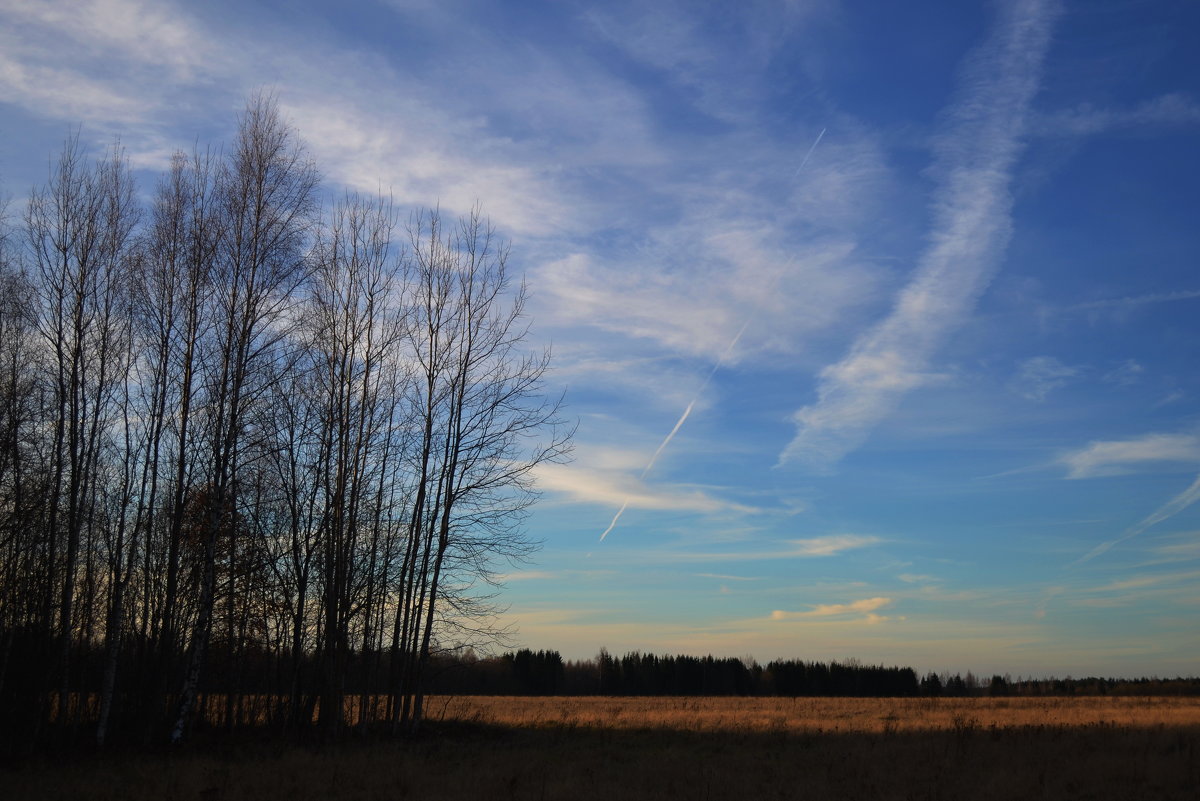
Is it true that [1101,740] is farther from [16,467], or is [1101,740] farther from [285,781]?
[16,467]

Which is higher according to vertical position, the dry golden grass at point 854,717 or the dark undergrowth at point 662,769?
the dark undergrowth at point 662,769

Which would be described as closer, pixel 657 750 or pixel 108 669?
pixel 108 669

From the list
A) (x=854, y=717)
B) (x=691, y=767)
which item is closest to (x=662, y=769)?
(x=691, y=767)

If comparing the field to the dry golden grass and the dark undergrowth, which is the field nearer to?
the dark undergrowth

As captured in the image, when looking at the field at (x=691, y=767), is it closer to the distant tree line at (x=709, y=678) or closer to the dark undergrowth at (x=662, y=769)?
the dark undergrowth at (x=662, y=769)

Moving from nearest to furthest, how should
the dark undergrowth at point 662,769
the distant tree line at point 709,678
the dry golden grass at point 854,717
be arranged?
1. the dark undergrowth at point 662,769
2. the dry golden grass at point 854,717
3. the distant tree line at point 709,678

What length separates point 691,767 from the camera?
677 inches

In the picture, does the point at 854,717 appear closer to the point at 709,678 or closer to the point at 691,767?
the point at 691,767

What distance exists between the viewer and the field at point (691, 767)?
13.9 metres

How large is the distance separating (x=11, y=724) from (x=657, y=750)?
51.0ft

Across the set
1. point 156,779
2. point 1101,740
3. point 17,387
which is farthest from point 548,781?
point 17,387

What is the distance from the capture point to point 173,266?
19.9 metres

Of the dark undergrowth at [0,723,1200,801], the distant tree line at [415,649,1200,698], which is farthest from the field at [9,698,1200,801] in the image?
the distant tree line at [415,649,1200,698]

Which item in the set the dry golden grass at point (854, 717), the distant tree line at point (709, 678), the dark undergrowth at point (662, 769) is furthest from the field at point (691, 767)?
the distant tree line at point (709, 678)
